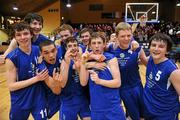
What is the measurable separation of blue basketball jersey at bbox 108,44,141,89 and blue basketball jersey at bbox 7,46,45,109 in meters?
1.06

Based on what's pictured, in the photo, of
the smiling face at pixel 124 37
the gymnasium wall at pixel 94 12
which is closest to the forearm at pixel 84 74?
the smiling face at pixel 124 37

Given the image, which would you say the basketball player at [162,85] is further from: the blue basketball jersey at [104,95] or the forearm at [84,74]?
the forearm at [84,74]

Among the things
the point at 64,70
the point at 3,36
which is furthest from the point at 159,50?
the point at 3,36

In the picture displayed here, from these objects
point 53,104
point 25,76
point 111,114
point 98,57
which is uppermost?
point 98,57

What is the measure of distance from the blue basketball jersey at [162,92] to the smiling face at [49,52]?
1210mm

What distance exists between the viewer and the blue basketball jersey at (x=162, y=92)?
119 inches

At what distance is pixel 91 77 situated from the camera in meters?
3.01

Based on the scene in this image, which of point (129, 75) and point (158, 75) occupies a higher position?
point (158, 75)

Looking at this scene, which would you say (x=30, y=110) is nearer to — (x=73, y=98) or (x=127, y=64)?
(x=73, y=98)

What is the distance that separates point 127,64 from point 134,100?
0.52 meters

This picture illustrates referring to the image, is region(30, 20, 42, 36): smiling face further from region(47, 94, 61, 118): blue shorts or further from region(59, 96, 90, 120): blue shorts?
region(59, 96, 90, 120): blue shorts

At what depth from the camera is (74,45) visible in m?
3.43

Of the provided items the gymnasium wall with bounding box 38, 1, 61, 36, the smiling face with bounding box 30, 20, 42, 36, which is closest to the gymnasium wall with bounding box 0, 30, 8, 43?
the gymnasium wall with bounding box 38, 1, 61, 36

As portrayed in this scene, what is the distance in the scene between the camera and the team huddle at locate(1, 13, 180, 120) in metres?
3.03
